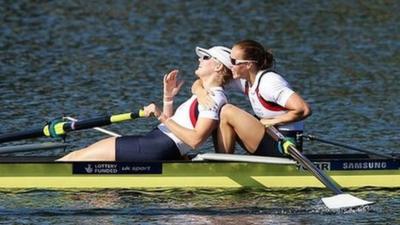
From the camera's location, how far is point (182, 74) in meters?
26.4

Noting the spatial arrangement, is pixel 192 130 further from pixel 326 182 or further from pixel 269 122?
pixel 326 182

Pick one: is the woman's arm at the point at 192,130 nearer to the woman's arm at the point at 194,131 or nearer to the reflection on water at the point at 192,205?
the woman's arm at the point at 194,131

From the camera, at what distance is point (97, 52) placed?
96.0 ft

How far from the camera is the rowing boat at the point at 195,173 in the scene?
1614cm

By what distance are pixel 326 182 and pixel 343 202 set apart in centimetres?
34

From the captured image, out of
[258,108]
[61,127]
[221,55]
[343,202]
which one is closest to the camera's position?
[343,202]

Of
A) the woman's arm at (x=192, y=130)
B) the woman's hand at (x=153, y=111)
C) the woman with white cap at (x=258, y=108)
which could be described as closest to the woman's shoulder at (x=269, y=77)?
the woman with white cap at (x=258, y=108)

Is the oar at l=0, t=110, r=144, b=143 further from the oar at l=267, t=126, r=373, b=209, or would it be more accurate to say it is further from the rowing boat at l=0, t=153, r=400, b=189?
the oar at l=267, t=126, r=373, b=209

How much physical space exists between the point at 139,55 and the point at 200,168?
506 inches

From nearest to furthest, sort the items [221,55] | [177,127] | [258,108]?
[177,127], [221,55], [258,108]

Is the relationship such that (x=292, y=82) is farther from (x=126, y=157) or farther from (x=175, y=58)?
(x=126, y=157)

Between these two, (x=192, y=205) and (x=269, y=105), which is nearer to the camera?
(x=192, y=205)

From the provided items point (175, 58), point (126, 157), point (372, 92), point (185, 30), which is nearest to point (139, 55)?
point (175, 58)

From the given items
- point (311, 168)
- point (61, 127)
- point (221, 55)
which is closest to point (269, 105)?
point (221, 55)
